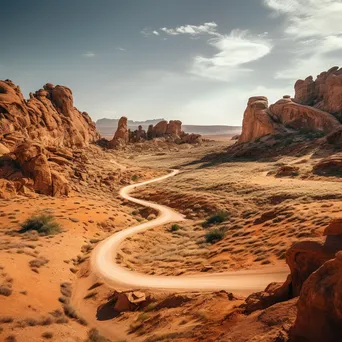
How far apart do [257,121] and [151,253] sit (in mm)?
63686

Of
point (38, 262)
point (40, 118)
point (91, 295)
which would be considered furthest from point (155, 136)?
point (91, 295)

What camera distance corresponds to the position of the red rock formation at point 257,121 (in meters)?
75.0

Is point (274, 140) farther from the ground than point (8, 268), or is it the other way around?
point (274, 140)

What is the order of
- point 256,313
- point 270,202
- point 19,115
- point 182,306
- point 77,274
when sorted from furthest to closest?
point 19,115, point 270,202, point 77,274, point 182,306, point 256,313

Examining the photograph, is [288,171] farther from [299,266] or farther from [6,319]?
[6,319]

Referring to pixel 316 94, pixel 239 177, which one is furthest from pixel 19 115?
pixel 316 94

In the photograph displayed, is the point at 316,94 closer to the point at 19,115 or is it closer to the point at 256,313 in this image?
the point at 19,115

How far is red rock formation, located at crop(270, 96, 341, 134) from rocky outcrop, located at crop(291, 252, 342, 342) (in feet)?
210

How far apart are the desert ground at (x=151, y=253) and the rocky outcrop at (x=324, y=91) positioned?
3182 cm

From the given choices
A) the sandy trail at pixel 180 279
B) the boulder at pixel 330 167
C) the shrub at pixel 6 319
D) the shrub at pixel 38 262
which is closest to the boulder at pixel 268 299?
the sandy trail at pixel 180 279

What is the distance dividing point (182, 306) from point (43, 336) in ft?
20.0

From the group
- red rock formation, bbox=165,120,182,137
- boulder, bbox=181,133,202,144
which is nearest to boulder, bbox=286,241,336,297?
boulder, bbox=181,133,202,144

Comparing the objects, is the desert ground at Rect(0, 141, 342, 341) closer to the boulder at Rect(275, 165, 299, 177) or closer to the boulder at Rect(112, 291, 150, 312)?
the boulder at Rect(112, 291, 150, 312)

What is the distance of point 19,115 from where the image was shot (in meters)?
59.8
